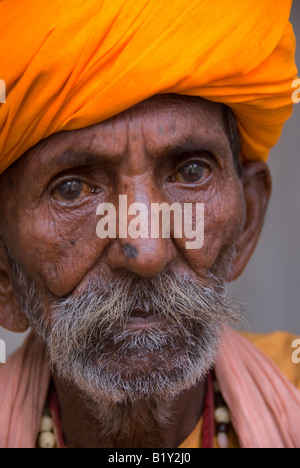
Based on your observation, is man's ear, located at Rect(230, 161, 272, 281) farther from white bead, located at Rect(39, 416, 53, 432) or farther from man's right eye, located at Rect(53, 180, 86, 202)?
white bead, located at Rect(39, 416, 53, 432)

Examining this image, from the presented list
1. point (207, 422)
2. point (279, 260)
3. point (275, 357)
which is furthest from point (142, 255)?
point (279, 260)

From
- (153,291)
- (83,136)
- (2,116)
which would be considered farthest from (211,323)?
(2,116)

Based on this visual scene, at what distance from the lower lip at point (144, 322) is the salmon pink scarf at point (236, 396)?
0.47 metres

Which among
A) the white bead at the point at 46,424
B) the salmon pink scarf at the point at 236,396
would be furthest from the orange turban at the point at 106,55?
the white bead at the point at 46,424

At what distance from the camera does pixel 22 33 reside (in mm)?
1750

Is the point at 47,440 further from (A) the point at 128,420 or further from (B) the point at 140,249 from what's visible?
(B) the point at 140,249

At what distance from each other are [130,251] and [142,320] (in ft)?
0.72

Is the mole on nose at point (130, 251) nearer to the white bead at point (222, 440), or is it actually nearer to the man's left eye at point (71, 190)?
the man's left eye at point (71, 190)

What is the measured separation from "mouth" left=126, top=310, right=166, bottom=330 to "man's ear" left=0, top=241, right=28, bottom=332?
1.53ft

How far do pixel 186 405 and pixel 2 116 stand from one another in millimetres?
1056

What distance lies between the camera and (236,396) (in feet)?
7.15

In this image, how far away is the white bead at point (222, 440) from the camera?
2.16 meters

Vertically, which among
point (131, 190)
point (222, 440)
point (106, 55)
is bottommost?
point (222, 440)

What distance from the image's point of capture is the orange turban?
5.68 ft
